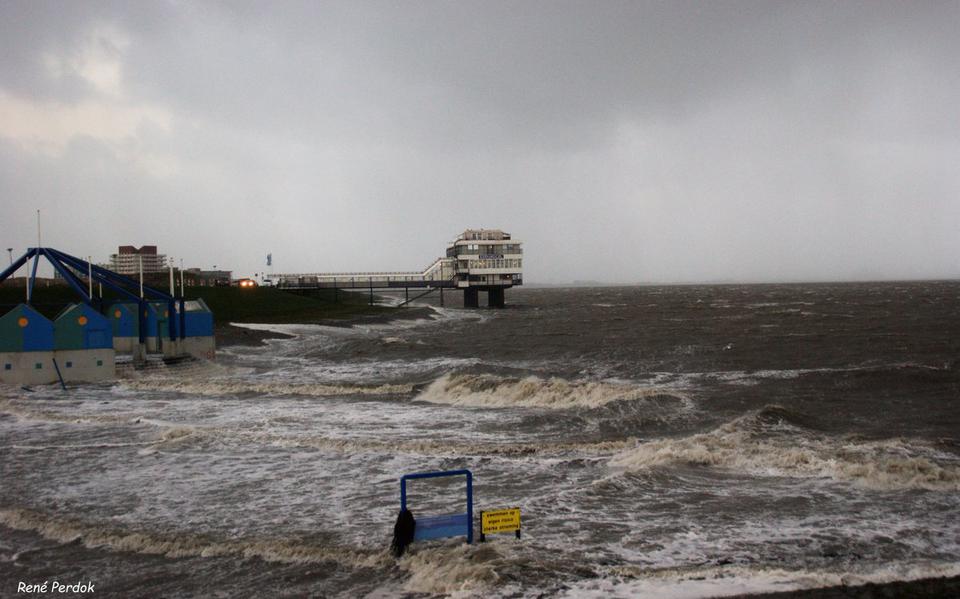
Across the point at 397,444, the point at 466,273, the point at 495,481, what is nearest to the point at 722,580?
the point at 495,481

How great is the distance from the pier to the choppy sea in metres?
56.3

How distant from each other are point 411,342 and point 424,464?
31752 mm

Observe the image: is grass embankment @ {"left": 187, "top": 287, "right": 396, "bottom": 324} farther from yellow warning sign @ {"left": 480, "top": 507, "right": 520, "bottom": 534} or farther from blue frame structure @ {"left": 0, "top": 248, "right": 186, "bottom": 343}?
yellow warning sign @ {"left": 480, "top": 507, "right": 520, "bottom": 534}

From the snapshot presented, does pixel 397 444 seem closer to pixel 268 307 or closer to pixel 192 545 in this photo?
pixel 192 545

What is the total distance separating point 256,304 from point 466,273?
87.4 ft

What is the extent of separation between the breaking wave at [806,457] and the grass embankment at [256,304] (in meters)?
52.1

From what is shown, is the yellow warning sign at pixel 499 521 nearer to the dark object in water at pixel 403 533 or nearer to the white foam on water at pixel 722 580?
the dark object in water at pixel 403 533

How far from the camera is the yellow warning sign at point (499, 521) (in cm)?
982

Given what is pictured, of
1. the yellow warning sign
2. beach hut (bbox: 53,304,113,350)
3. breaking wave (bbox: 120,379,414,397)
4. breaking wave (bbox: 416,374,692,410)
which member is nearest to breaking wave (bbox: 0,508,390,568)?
the yellow warning sign

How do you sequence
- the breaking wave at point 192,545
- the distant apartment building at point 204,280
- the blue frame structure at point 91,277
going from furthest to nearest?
the distant apartment building at point 204,280
the blue frame structure at point 91,277
the breaking wave at point 192,545

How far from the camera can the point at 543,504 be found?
38.9 feet

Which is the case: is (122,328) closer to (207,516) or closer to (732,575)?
(207,516)

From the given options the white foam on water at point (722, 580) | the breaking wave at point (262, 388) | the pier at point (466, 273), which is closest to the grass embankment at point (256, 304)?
the pier at point (466, 273)

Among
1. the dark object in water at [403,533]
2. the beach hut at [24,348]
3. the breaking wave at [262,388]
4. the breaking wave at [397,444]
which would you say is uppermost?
the beach hut at [24,348]
